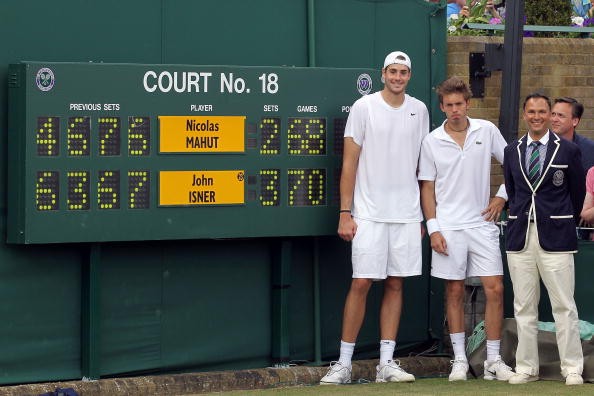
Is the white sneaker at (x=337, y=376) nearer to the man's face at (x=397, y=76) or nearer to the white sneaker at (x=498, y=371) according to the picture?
the white sneaker at (x=498, y=371)

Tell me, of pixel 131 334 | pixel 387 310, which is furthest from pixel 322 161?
pixel 131 334

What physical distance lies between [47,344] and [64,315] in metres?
0.22

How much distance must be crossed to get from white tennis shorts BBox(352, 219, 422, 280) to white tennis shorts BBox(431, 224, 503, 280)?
20 centimetres

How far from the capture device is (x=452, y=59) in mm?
11156

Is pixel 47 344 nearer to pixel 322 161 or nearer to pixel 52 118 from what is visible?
pixel 52 118

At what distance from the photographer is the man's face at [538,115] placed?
30.8 feet

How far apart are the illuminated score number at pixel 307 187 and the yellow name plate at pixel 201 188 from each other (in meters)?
0.40

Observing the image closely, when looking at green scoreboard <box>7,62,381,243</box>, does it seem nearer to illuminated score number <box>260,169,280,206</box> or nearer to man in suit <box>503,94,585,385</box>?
illuminated score number <box>260,169,280,206</box>

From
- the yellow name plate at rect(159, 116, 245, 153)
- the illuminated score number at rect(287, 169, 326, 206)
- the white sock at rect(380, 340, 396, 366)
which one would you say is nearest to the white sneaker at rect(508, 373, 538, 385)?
the white sock at rect(380, 340, 396, 366)

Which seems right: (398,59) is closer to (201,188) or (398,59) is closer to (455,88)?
(455,88)

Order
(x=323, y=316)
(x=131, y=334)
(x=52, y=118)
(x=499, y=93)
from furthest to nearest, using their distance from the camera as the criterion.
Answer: (x=499, y=93) < (x=323, y=316) < (x=131, y=334) < (x=52, y=118)

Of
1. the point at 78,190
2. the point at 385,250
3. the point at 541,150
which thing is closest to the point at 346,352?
the point at 385,250

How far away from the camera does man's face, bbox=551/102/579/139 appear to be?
10.4 m

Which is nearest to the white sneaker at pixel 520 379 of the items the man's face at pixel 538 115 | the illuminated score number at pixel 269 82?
the man's face at pixel 538 115
